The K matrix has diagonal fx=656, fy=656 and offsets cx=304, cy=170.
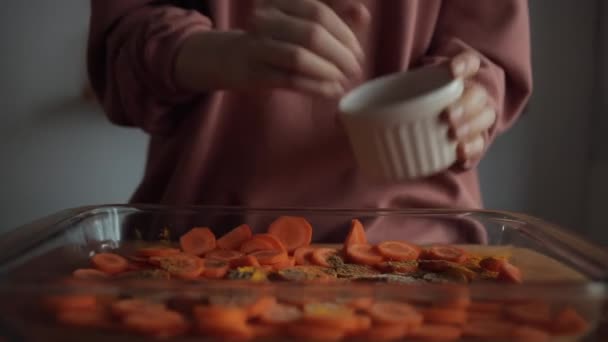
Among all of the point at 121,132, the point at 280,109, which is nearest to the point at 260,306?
the point at 280,109

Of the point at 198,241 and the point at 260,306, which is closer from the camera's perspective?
the point at 260,306

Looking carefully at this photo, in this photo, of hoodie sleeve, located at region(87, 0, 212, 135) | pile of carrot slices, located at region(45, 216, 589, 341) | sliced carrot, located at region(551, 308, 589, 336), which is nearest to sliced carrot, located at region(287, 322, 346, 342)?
pile of carrot slices, located at region(45, 216, 589, 341)

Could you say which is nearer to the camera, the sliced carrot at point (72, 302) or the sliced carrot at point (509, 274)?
the sliced carrot at point (72, 302)

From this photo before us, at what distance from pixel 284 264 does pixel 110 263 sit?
12 centimetres

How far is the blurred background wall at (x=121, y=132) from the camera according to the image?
107cm

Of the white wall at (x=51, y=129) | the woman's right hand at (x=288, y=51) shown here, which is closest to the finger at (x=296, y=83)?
A: the woman's right hand at (x=288, y=51)

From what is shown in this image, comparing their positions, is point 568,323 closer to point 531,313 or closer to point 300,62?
point 531,313

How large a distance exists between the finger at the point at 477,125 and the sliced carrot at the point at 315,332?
0.18 meters

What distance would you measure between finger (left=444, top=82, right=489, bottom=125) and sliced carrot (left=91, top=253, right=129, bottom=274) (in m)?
0.24

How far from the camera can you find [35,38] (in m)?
1.28

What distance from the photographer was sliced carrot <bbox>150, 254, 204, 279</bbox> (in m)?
0.42

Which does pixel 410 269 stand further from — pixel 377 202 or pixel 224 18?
pixel 224 18

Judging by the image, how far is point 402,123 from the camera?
0.39 metres

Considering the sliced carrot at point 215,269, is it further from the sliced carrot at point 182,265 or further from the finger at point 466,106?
the finger at point 466,106
